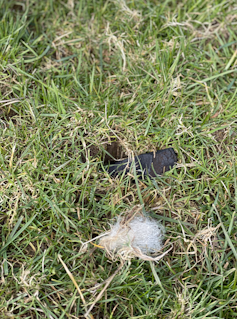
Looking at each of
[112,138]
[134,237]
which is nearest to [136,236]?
[134,237]

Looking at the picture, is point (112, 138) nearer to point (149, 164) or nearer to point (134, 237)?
point (149, 164)

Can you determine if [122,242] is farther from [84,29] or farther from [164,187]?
[84,29]

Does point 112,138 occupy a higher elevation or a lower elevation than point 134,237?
higher

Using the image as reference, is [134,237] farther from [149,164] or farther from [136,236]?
[149,164]

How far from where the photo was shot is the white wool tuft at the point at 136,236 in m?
1.64

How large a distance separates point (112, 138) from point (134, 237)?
2.18ft

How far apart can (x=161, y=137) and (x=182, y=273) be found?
2.79ft

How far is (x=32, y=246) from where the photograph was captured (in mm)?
1670

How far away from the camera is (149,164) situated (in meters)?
1.87

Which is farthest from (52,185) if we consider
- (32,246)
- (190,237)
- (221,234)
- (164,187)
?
(221,234)

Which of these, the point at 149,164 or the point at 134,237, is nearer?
the point at 134,237

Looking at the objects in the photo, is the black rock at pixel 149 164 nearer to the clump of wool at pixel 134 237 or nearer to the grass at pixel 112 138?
the grass at pixel 112 138

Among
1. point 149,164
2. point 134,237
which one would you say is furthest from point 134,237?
point 149,164

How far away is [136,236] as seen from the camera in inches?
65.7
